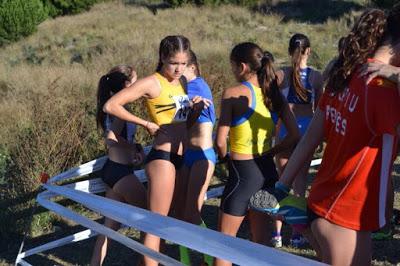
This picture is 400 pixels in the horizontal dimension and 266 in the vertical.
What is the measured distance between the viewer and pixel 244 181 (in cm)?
387

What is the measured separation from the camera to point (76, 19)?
35.8 meters

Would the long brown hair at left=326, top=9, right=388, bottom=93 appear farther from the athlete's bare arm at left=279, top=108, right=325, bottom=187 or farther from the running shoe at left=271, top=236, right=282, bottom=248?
the running shoe at left=271, top=236, right=282, bottom=248

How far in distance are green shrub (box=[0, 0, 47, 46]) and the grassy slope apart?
2.70 ft

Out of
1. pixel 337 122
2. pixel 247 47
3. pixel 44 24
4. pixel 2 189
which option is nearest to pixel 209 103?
pixel 247 47

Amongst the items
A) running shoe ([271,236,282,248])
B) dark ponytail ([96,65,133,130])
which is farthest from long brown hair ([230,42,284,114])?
running shoe ([271,236,282,248])

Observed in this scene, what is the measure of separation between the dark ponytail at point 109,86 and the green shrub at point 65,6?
36.2m

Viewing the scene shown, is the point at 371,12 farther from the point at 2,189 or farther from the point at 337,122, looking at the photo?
the point at 2,189

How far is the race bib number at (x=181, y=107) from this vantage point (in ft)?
13.9

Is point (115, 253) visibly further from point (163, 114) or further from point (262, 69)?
point (262, 69)

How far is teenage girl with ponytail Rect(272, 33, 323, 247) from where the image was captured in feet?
17.2

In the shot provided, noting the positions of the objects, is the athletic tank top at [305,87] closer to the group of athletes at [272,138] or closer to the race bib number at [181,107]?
the group of athletes at [272,138]

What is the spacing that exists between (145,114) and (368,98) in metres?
6.37

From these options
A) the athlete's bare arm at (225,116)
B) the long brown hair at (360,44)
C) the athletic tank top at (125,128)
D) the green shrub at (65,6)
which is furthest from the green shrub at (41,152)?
the green shrub at (65,6)

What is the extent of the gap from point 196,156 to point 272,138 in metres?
0.54
